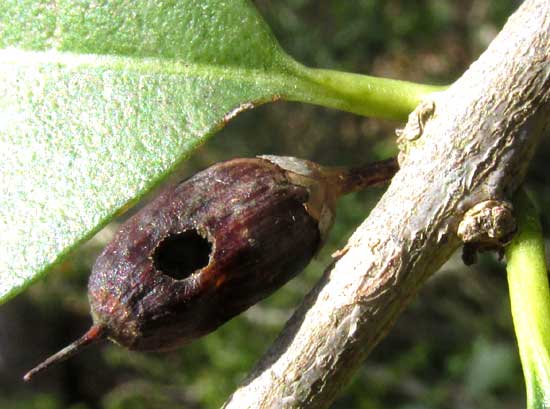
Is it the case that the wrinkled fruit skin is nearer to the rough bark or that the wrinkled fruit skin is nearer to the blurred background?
the rough bark

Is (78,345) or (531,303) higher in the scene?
(78,345)

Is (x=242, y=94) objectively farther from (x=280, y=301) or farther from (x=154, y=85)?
(x=280, y=301)

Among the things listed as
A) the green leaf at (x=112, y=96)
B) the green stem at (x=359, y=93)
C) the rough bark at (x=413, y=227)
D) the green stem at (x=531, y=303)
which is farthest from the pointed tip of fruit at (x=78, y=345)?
the green stem at (x=531, y=303)

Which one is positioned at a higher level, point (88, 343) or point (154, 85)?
point (154, 85)

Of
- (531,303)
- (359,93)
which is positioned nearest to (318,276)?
(359,93)

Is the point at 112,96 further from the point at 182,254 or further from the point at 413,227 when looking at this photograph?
the point at 413,227

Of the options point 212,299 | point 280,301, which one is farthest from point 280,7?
point 212,299
